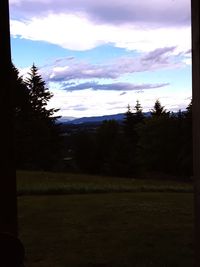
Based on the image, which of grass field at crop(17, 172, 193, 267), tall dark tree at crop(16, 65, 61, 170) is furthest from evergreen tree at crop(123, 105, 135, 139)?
grass field at crop(17, 172, 193, 267)

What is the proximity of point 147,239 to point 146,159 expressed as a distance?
206 ft

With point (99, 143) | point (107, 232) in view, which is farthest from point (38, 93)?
point (107, 232)

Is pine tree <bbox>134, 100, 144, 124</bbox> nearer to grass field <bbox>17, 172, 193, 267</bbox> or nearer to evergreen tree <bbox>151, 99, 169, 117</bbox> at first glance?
evergreen tree <bbox>151, 99, 169, 117</bbox>

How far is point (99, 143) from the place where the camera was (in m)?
64.6

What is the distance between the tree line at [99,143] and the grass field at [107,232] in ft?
132

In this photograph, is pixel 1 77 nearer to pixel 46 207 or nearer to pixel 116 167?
pixel 46 207

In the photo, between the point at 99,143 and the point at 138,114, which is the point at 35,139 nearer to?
the point at 99,143

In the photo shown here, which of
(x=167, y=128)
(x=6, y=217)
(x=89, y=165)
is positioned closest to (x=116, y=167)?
(x=89, y=165)

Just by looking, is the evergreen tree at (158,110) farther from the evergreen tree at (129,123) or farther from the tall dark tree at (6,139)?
the tall dark tree at (6,139)

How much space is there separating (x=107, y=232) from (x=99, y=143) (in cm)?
5754

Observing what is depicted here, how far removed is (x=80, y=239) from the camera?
652cm

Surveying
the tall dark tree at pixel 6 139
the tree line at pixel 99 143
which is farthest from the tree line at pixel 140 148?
the tall dark tree at pixel 6 139

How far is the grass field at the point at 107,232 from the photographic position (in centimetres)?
554

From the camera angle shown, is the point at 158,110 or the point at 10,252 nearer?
the point at 10,252
